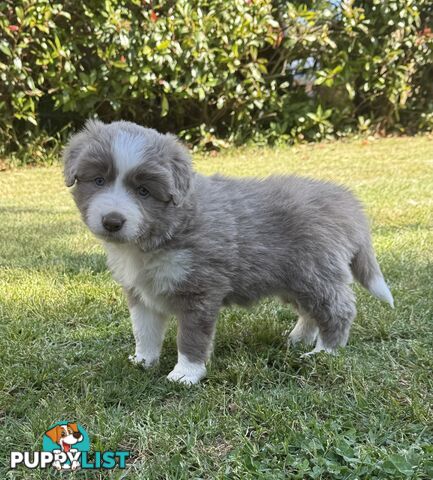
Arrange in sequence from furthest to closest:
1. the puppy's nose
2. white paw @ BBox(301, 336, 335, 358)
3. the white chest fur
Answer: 1. white paw @ BBox(301, 336, 335, 358)
2. the white chest fur
3. the puppy's nose

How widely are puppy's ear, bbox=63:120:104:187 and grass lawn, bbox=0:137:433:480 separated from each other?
1.03 meters

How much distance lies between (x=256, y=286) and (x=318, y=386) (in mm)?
644

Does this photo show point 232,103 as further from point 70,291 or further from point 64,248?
point 70,291

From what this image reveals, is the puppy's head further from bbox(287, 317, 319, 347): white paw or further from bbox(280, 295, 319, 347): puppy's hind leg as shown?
bbox(287, 317, 319, 347): white paw

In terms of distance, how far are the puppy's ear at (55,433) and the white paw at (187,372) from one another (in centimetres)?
68

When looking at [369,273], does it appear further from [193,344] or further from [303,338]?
[193,344]

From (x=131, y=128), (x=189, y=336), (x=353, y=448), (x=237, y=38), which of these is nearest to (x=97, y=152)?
(x=131, y=128)

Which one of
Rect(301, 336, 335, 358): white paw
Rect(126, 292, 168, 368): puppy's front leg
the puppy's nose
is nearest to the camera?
the puppy's nose

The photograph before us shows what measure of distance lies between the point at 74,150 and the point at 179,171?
1.81ft

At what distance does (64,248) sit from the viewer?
5477mm

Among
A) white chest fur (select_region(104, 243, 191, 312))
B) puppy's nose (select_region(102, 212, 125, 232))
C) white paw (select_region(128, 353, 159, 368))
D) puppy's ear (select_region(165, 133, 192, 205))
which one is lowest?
white paw (select_region(128, 353, 159, 368))

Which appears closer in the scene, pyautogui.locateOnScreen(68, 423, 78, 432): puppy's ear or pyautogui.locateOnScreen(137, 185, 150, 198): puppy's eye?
pyautogui.locateOnScreen(68, 423, 78, 432): puppy's ear

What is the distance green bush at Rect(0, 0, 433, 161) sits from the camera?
9.11 metres

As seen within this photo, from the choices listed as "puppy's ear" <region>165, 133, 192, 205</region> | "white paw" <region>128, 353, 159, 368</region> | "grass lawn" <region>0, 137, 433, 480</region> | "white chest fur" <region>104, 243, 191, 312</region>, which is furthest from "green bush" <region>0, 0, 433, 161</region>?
"white paw" <region>128, 353, 159, 368</region>
